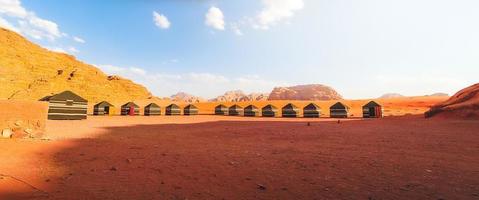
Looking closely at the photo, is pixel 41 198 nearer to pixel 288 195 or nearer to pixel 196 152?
pixel 288 195

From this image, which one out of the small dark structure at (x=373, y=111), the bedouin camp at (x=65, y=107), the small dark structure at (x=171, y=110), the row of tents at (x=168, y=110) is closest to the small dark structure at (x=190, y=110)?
the row of tents at (x=168, y=110)

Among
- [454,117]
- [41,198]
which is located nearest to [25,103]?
[41,198]

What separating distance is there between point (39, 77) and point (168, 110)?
4144 centimetres

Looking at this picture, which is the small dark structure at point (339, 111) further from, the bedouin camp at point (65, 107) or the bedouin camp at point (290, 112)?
the bedouin camp at point (65, 107)

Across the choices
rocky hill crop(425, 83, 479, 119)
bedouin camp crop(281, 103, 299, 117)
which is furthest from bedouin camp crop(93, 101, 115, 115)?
rocky hill crop(425, 83, 479, 119)

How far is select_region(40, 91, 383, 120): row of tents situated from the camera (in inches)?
1179

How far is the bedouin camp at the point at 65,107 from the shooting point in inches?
1159

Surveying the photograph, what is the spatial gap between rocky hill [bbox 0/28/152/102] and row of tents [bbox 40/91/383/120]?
1092 inches

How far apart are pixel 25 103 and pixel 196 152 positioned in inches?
276

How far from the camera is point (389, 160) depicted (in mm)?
7578

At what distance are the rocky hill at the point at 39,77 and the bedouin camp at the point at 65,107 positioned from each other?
41694 mm

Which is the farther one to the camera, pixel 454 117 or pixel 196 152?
pixel 454 117

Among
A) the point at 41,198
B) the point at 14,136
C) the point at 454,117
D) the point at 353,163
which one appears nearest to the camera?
the point at 41,198

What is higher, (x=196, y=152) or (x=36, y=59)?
(x=36, y=59)
